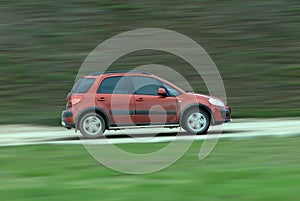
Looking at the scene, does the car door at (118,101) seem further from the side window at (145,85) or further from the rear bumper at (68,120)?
the rear bumper at (68,120)

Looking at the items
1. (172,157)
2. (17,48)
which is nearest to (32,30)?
(17,48)

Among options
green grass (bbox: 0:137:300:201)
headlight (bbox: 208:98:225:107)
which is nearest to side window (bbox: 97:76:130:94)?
headlight (bbox: 208:98:225:107)

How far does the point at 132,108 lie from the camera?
14914 millimetres

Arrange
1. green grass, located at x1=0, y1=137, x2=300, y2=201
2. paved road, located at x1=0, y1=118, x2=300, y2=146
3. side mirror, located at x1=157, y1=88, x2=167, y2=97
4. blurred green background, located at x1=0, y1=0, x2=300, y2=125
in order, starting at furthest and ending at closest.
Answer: blurred green background, located at x1=0, y1=0, x2=300, y2=125 → side mirror, located at x1=157, y1=88, x2=167, y2=97 → paved road, located at x1=0, y1=118, x2=300, y2=146 → green grass, located at x1=0, y1=137, x2=300, y2=201

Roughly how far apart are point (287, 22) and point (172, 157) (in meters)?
13.0

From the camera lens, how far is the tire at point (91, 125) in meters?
14.7

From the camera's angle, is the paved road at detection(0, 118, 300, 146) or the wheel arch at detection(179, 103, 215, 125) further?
the wheel arch at detection(179, 103, 215, 125)

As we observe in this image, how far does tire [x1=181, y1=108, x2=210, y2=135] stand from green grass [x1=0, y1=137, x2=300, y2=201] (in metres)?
2.65

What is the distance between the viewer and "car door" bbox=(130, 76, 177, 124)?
1491 centimetres

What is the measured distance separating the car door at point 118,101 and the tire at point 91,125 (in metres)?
0.24

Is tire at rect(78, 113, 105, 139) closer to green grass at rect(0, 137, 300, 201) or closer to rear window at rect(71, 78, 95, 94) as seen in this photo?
rear window at rect(71, 78, 95, 94)

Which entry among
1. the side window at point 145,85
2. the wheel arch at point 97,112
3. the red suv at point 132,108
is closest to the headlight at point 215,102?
the red suv at point 132,108

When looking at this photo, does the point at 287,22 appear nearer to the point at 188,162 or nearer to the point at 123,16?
the point at 123,16

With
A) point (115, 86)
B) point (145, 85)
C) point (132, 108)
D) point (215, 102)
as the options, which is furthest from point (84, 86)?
point (215, 102)
